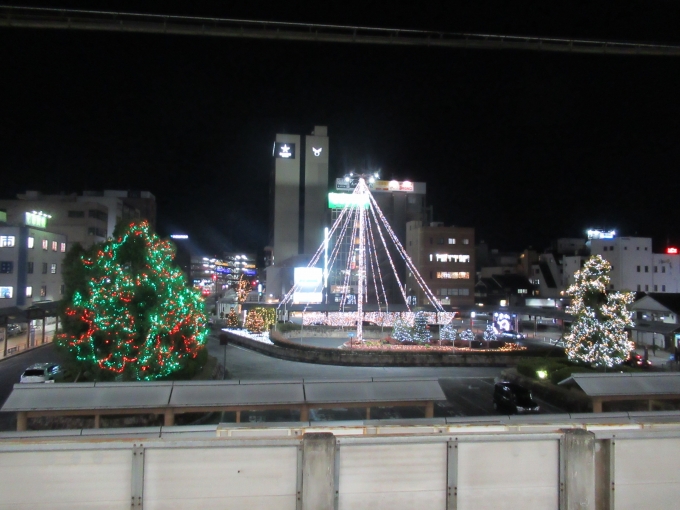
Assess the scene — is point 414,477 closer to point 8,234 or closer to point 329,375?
point 329,375

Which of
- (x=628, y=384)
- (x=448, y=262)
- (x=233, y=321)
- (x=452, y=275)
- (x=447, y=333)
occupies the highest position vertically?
(x=448, y=262)

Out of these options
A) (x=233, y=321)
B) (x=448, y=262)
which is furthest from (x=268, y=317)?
(x=448, y=262)

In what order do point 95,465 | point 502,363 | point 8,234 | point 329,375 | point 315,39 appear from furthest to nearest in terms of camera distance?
point 8,234 < point 502,363 < point 329,375 < point 315,39 < point 95,465

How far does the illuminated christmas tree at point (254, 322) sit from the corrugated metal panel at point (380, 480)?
24.0 meters

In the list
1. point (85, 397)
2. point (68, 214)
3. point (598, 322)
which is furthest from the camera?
point (68, 214)

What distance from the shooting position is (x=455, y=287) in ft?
136

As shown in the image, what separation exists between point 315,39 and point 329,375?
40.5ft

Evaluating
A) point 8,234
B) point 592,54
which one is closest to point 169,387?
point 592,54

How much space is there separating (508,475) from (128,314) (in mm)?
9574

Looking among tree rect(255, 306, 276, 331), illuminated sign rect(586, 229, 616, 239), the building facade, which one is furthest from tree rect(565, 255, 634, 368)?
illuminated sign rect(586, 229, 616, 239)

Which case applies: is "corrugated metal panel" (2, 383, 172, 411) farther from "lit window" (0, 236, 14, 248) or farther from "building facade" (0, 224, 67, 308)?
"lit window" (0, 236, 14, 248)

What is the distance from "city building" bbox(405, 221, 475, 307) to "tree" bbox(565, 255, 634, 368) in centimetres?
2696

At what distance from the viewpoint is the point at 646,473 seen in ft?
10.2

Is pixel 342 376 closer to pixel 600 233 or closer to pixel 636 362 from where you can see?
pixel 636 362
